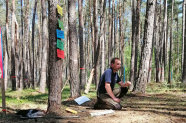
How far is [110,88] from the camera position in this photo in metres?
5.50

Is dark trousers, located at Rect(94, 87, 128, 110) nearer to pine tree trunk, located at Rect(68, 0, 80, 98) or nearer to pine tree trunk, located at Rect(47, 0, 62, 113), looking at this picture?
pine tree trunk, located at Rect(47, 0, 62, 113)

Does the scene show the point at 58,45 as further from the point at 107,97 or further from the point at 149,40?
the point at 149,40

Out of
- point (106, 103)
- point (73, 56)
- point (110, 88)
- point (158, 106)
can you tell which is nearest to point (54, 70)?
point (110, 88)

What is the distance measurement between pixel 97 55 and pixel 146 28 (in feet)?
11.9

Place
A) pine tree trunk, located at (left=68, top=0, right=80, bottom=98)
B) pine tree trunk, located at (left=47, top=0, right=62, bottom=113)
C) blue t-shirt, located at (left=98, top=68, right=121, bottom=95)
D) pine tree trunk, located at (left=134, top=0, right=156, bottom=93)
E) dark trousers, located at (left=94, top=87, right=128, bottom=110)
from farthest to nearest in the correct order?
1. pine tree trunk, located at (left=134, top=0, right=156, bottom=93)
2. pine tree trunk, located at (left=68, top=0, right=80, bottom=98)
3. dark trousers, located at (left=94, top=87, right=128, bottom=110)
4. blue t-shirt, located at (left=98, top=68, right=121, bottom=95)
5. pine tree trunk, located at (left=47, top=0, right=62, bottom=113)

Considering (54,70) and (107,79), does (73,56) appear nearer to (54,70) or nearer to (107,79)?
(54,70)

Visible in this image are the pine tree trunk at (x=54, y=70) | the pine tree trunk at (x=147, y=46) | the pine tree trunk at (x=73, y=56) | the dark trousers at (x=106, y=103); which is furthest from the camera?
the pine tree trunk at (x=147, y=46)

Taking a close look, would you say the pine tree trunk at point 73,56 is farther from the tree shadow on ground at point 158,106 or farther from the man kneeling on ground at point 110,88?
the man kneeling on ground at point 110,88

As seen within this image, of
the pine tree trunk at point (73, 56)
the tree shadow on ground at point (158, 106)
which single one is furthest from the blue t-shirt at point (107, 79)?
the pine tree trunk at point (73, 56)

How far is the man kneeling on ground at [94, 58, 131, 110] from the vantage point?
5500mm

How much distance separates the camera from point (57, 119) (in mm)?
4820

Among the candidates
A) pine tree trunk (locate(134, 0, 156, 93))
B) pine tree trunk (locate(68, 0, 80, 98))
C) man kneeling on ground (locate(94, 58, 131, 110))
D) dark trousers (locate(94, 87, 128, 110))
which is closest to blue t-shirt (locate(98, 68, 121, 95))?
man kneeling on ground (locate(94, 58, 131, 110))

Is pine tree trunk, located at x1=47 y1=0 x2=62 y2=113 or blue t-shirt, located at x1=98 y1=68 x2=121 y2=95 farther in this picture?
blue t-shirt, located at x1=98 y1=68 x2=121 y2=95

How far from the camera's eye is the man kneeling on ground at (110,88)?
5.50m
